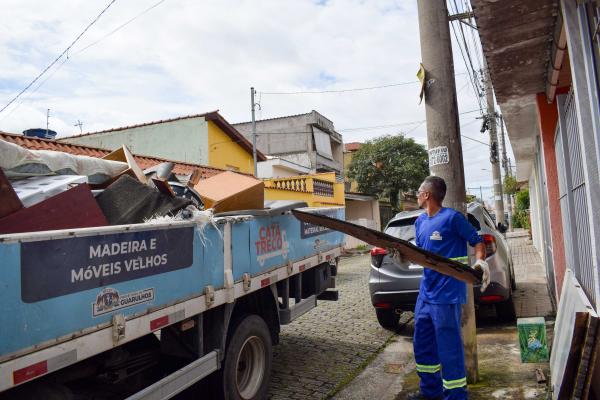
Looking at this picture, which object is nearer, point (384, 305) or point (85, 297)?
point (85, 297)

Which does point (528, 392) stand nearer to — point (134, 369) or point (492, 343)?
point (492, 343)

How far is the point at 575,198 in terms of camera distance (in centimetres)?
417

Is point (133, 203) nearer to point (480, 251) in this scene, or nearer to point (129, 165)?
point (129, 165)

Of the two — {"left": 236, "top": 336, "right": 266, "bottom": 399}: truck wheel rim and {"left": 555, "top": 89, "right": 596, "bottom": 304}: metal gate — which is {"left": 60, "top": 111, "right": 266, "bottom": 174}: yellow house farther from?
{"left": 555, "top": 89, "right": 596, "bottom": 304}: metal gate

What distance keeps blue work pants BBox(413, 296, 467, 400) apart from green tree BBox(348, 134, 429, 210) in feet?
80.6

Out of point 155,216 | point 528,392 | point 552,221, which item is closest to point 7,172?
point 155,216

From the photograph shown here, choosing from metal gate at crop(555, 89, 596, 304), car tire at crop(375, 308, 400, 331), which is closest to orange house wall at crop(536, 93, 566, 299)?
metal gate at crop(555, 89, 596, 304)

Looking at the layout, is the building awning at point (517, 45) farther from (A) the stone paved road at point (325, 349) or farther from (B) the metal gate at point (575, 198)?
(A) the stone paved road at point (325, 349)

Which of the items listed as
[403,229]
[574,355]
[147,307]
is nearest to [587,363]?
[574,355]

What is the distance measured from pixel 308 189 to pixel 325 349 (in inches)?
471

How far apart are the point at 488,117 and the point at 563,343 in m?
16.7

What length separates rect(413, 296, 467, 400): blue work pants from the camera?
3.54 m

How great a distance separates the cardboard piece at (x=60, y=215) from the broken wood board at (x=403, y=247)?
4.49 feet

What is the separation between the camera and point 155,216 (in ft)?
10.5
